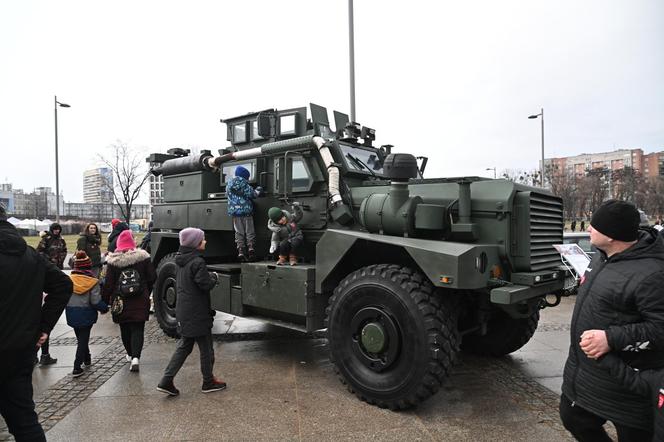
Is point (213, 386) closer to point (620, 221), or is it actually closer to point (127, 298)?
point (127, 298)

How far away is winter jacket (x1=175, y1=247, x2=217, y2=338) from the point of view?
4551mm

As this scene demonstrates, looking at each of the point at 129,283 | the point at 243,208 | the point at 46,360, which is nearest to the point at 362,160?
the point at 243,208

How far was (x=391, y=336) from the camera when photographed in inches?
165

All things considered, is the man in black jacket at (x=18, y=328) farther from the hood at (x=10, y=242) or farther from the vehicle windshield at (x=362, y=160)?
the vehicle windshield at (x=362, y=160)

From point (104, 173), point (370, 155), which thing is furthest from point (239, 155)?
point (104, 173)

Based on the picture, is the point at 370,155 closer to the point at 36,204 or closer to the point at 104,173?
the point at 104,173

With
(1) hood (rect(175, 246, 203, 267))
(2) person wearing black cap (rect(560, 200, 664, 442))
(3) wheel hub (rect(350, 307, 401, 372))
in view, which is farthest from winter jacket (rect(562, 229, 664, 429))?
(1) hood (rect(175, 246, 203, 267))

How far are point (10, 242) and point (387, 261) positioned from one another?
11.1 ft

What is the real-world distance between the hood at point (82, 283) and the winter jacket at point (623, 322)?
4.87 meters

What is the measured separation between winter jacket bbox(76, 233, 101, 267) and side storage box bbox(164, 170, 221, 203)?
1755 mm

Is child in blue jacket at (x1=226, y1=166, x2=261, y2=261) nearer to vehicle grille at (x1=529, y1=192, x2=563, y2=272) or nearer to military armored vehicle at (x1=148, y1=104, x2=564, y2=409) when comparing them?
military armored vehicle at (x1=148, y1=104, x2=564, y2=409)

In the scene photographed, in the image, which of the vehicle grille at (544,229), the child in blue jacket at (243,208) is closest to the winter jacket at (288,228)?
the child in blue jacket at (243,208)

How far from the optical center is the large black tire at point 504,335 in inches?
219

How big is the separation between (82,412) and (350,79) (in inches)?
350
